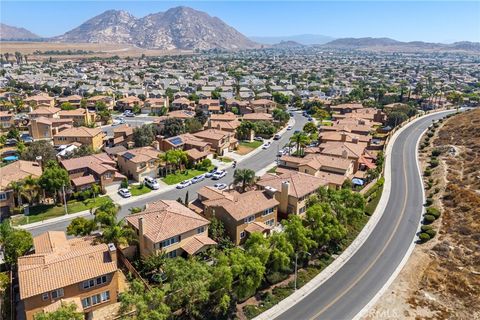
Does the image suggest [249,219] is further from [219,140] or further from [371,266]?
[219,140]

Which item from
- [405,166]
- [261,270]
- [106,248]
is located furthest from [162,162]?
[405,166]

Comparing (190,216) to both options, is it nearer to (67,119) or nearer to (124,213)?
(124,213)

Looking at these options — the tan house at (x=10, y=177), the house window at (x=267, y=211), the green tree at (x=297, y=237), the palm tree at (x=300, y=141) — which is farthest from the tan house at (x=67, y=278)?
the palm tree at (x=300, y=141)

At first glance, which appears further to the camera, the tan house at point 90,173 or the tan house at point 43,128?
the tan house at point 43,128

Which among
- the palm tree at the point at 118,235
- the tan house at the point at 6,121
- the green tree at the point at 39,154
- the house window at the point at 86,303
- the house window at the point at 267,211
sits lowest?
the house window at the point at 86,303

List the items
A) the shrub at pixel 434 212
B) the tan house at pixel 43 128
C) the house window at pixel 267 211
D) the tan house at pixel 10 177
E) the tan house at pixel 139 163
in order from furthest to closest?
the tan house at pixel 43 128, the tan house at pixel 139 163, the shrub at pixel 434 212, the tan house at pixel 10 177, the house window at pixel 267 211

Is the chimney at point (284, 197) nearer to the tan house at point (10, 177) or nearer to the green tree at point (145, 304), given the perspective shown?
the green tree at point (145, 304)
